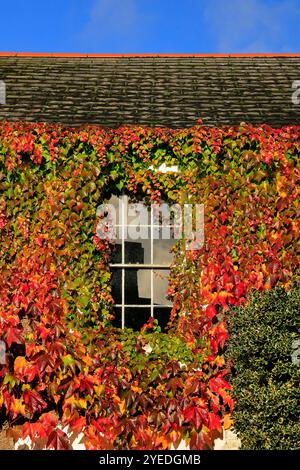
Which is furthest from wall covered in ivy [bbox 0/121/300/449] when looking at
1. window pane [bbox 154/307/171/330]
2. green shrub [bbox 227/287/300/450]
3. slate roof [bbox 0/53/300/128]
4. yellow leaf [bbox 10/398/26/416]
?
slate roof [bbox 0/53/300/128]

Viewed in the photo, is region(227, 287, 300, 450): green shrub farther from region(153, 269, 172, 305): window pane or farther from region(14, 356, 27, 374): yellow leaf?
region(14, 356, 27, 374): yellow leaf

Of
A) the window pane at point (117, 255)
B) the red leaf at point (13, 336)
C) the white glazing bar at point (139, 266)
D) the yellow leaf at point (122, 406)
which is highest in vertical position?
the window pane at point (117, 255)

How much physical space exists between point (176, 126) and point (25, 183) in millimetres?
2306

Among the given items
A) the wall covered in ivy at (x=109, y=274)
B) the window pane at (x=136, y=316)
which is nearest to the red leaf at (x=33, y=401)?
the wall covered in ivy at (x=109, y=274)

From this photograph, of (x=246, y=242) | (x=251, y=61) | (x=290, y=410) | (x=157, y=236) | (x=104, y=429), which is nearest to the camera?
(x=290, y=410)

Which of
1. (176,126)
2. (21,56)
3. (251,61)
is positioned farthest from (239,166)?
(21,56)

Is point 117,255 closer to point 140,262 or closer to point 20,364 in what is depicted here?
point 140,262

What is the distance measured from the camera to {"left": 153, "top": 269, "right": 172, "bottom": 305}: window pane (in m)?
7.08

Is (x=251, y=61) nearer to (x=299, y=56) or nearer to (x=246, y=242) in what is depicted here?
(x=299, y=56)

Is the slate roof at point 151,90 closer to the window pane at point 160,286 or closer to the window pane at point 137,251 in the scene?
the window pane at point 137,251

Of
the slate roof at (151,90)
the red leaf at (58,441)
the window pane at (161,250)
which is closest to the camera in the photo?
the red leaf at (58,441)

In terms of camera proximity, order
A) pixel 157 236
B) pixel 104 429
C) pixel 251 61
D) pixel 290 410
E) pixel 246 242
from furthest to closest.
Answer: pixel 251 61, pixel 157 236, pixel 246 242, pixel 104 429, pixel 290 410

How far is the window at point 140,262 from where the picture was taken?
23.2 ft
